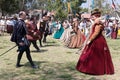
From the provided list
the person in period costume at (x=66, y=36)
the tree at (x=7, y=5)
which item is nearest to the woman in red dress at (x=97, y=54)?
the person in period costume at (x=66, y=36)

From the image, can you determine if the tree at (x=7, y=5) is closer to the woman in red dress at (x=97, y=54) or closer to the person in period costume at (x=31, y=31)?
the person in period costume at (x=31, y=31)

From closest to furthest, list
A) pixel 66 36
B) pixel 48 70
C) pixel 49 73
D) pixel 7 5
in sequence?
pixel 49 73
pixel 48 70
pixel 66 36
pixel 7 5

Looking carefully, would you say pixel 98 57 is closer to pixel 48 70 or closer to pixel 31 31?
pixel 48 70

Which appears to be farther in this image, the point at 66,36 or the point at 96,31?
the point at 66,36

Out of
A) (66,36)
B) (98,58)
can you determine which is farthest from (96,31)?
(66,36)

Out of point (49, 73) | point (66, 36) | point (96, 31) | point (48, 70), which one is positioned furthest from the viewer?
point (66, 36)

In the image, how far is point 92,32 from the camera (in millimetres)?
8656

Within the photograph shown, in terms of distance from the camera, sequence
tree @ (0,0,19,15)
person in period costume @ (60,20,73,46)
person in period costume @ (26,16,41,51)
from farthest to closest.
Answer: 1. tree @ (0,0,19,15)
2. person in period costume @ (60,20,73,46)
3. person in period costume @ (26,16,41,51)

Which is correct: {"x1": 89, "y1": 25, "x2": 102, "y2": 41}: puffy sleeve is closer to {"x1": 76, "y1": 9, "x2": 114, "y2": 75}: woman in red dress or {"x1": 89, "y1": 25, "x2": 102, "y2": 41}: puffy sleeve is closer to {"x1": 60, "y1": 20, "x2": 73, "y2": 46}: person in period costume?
{"x1": 76, "y1": 9, "x2": 114, "y2": 75}: woman in red dress

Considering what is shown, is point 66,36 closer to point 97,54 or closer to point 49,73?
point 49,73

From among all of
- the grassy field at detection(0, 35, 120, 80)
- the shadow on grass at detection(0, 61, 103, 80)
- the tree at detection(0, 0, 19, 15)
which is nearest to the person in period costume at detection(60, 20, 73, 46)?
the grassy field at detection(0, 35, 120, 80)

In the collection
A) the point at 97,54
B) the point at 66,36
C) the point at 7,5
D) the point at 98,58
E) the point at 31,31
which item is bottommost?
the point at 66,36

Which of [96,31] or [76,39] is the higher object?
[96,31]

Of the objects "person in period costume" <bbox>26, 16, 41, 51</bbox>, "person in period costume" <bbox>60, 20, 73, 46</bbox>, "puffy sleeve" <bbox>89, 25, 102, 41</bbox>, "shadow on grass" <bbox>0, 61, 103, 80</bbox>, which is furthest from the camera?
"person in period costume" <bbox>60, 20, 73, 46</bbox>
